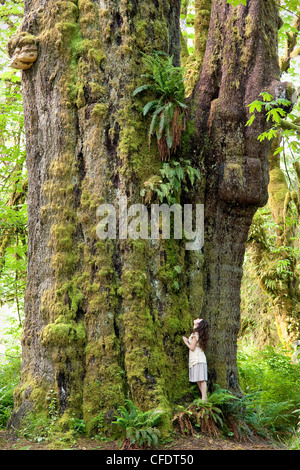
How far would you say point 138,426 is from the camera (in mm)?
5422

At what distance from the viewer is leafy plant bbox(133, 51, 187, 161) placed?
21.1ft

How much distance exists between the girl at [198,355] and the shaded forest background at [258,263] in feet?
0.90

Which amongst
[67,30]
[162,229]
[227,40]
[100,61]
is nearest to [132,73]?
[100,61]

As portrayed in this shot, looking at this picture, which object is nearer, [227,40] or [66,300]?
[66,300]

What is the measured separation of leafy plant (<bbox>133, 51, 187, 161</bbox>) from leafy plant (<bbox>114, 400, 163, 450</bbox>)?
3.55 m

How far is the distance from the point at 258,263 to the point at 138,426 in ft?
27.9

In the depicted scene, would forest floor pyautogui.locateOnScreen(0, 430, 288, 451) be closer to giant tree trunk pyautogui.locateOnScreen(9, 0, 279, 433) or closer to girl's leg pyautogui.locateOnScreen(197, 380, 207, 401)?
giant tree trunk pyautogui.locateOnScreen(9, 0, 279, 433)

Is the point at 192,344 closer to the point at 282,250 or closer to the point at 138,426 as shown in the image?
the point at 138,426

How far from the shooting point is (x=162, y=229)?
6.44 meters

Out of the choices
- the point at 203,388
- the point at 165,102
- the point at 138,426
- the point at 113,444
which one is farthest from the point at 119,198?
the point at 113,444

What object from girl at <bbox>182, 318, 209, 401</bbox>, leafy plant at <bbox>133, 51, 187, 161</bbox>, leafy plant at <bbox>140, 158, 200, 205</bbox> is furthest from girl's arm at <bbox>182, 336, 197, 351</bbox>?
leafy plant at <bbox>133, 51, 187, 161</bbox>

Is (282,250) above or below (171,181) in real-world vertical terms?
below
